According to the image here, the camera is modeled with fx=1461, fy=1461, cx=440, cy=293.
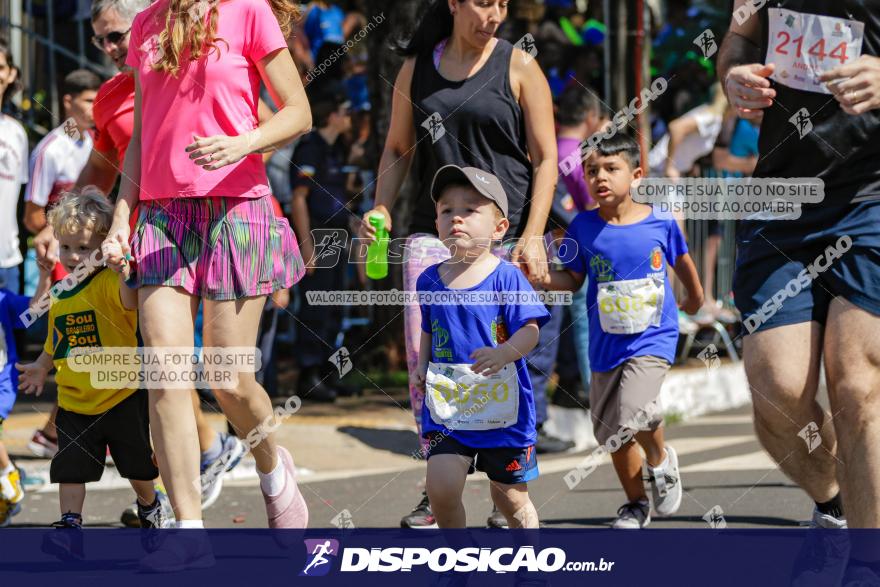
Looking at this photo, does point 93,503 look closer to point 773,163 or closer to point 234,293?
point 234,293

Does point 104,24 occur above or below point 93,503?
above

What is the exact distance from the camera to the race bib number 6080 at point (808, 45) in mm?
4223

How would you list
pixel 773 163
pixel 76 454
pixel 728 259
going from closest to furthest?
pixel 773 163, pixel 76 454, pixel 728 259

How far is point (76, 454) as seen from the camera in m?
5.64

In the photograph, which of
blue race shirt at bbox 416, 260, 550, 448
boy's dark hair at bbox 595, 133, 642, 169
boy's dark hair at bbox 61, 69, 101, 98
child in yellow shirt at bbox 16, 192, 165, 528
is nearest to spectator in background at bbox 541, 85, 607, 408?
boy's dark hair at bbox 595, 133, 642, 169

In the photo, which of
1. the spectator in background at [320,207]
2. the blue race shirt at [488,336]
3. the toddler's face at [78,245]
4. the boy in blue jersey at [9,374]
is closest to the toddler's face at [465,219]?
the blue race shirt at [488,336]

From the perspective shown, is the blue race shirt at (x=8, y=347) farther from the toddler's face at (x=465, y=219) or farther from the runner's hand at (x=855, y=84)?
the runner's hand at (x=855, y=84)

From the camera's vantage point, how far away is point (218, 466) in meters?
6.32

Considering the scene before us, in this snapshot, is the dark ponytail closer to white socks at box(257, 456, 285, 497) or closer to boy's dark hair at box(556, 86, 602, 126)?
white socks at box(257, 456, 285, 497)

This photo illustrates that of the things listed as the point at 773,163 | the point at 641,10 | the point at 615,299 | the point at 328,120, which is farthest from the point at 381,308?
the point at 773,163

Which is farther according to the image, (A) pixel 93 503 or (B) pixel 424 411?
(A) pixel 93 503

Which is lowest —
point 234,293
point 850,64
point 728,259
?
point 728,259

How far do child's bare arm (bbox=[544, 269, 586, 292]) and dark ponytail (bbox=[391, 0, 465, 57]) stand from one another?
1.07m

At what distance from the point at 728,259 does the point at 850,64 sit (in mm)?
8477
